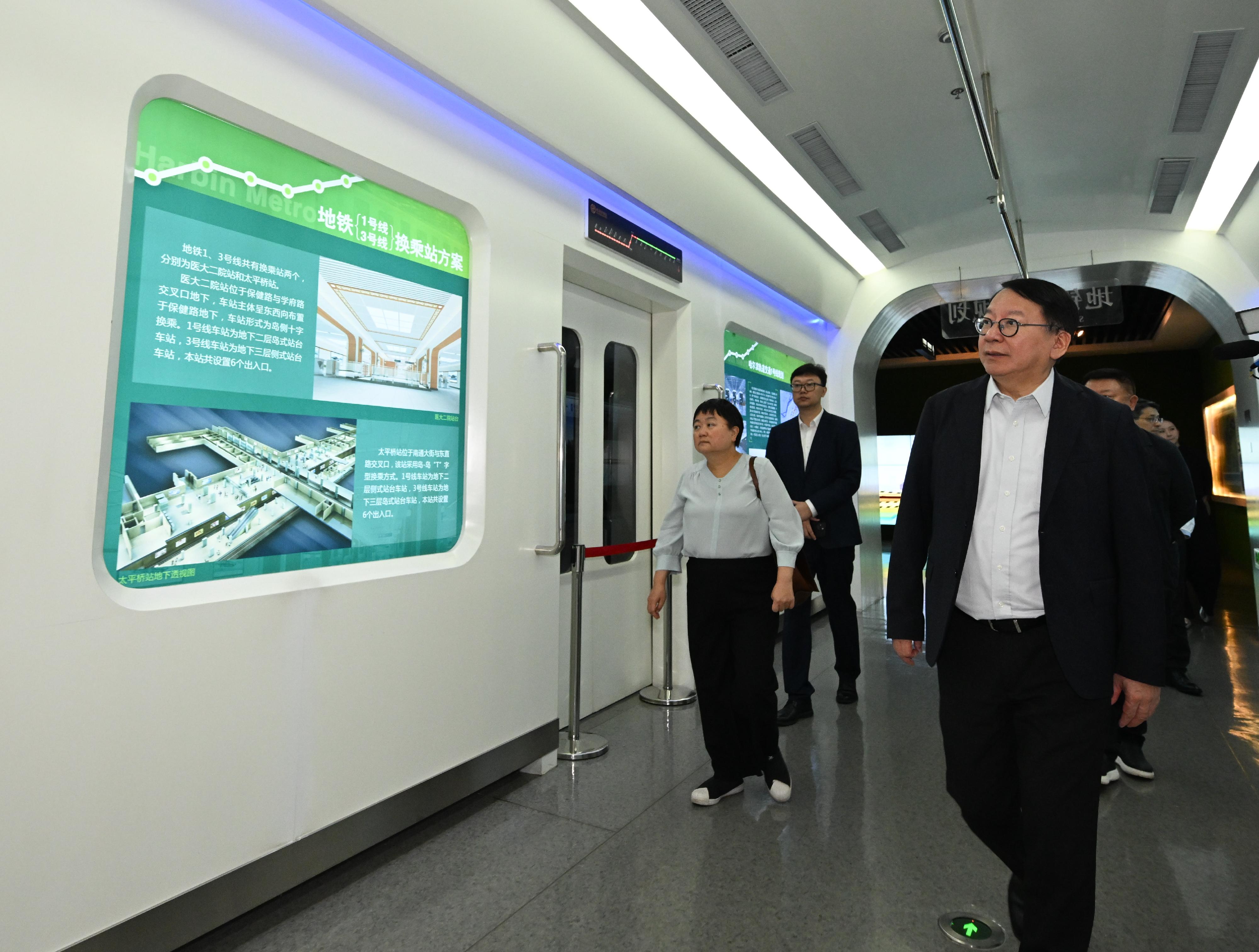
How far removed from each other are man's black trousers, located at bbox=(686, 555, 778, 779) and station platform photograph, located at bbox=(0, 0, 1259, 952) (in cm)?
2

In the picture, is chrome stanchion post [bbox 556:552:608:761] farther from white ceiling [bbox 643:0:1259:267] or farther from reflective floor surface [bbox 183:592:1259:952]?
white ceiling [bbox 643:0:1259:267]

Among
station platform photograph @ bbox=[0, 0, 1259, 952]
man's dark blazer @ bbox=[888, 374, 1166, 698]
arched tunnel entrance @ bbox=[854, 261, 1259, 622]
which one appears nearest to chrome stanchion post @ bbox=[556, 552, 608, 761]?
station platform photograph @ bbox=[0, 0, 1259, 952]

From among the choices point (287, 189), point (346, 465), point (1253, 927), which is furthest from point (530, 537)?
point (1253, 927)

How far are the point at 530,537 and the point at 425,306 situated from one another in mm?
1102

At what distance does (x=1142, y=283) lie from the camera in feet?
20.7

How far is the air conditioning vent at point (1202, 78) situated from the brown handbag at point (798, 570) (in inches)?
130

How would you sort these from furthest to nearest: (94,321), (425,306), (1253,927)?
(425,306), (1253,927), (94,321)

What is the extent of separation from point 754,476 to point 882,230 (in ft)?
14.4

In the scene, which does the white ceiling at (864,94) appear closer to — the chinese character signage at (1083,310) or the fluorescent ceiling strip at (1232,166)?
the fluorescent ceiling strip at (1232,166)

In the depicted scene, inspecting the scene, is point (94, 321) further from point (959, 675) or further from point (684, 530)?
point (959, 675)

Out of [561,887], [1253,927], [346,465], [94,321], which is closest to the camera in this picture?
[94,321]

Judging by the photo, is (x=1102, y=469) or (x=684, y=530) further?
(x=684, y=530)

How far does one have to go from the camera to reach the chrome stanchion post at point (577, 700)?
3.36 m

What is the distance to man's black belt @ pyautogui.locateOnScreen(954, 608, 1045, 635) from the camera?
5.42 ft
